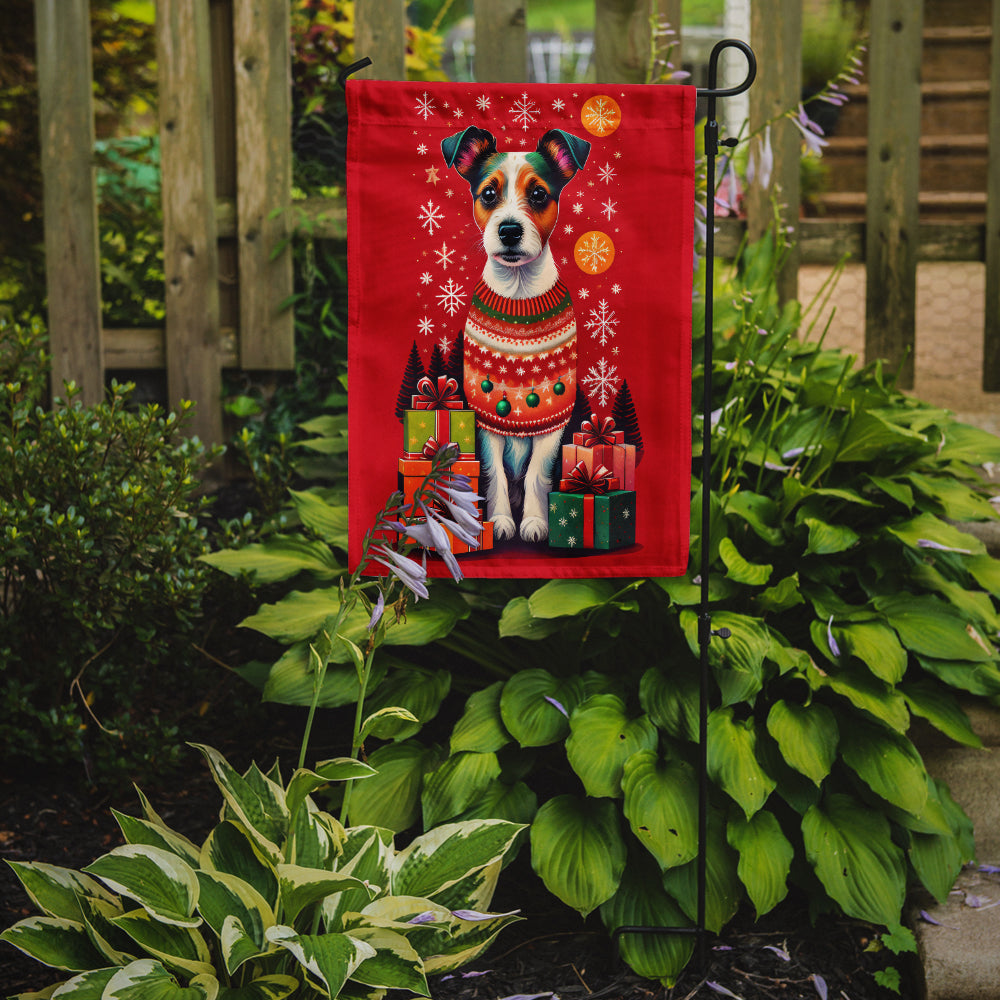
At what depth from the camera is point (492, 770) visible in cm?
204

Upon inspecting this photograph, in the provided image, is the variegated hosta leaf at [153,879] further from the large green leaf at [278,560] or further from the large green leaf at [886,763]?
the large green leaf at [886,763]

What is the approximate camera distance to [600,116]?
Result: 73.9 inches

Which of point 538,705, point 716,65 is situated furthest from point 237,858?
point 716,65

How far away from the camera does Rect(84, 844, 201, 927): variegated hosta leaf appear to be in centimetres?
155

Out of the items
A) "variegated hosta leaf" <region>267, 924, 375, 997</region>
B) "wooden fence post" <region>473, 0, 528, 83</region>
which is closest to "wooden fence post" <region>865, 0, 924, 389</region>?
"wooden fence post" <region>473, 0, 528, 83</region>

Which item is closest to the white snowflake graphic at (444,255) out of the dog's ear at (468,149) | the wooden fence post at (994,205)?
the dog's ear at (468,149)

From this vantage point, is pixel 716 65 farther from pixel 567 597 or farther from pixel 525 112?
pixel 567 597

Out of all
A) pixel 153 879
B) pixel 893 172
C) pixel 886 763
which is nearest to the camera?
pixel 153 879

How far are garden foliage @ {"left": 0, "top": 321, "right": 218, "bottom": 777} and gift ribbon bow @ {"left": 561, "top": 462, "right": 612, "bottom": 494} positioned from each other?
1.01 metres

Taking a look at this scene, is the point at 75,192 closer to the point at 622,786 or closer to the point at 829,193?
the point at 622,786

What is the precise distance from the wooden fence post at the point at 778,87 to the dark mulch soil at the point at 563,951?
220 cm

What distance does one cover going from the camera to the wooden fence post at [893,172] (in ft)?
11.3

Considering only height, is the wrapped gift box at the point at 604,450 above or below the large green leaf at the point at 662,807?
above

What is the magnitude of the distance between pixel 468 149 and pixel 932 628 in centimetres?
142
